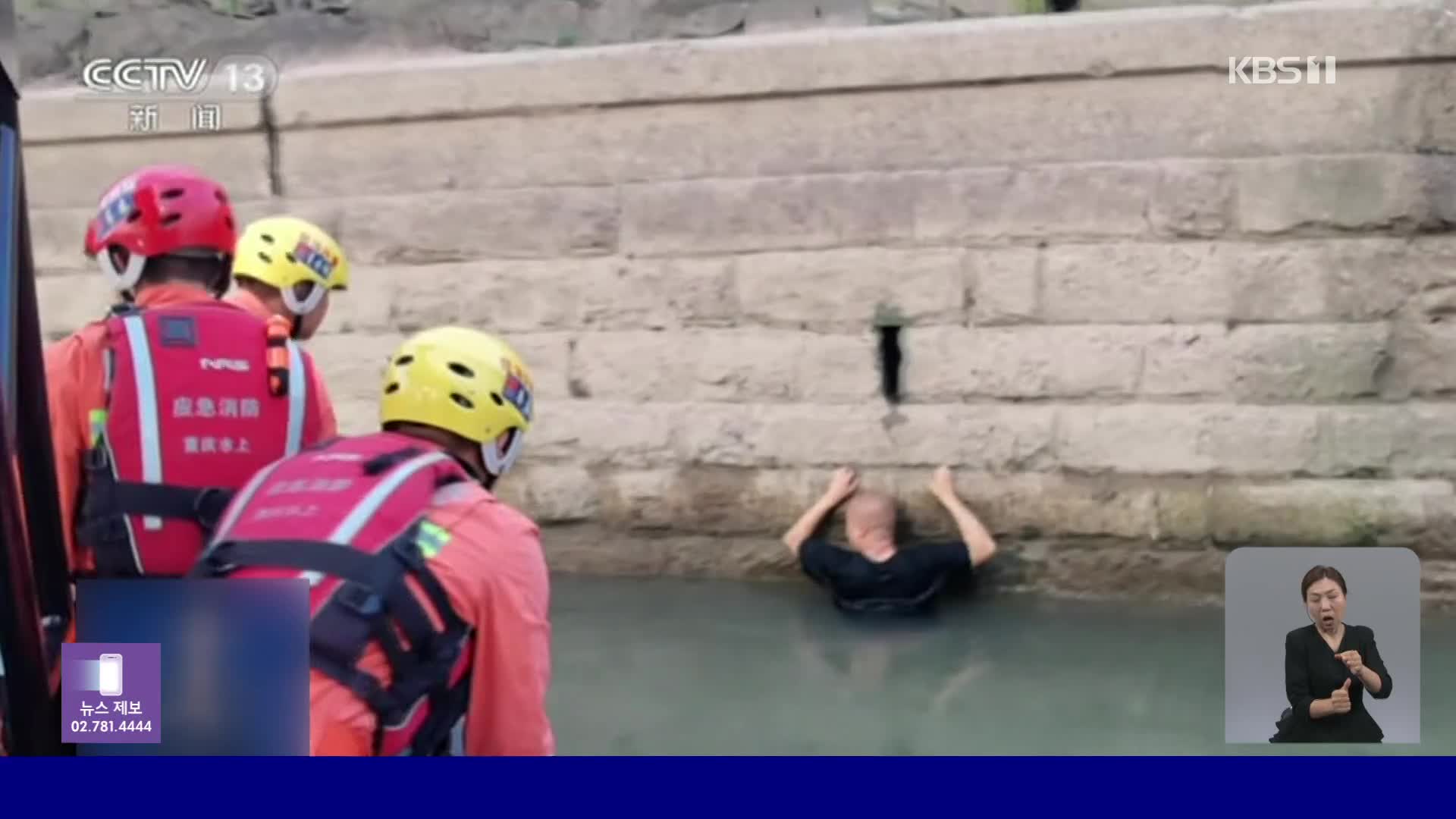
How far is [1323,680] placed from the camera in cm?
235

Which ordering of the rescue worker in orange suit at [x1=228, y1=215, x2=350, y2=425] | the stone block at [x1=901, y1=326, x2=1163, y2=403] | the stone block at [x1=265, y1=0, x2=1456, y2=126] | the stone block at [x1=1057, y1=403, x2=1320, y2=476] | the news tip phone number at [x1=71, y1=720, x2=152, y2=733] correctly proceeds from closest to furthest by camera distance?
the news tip phone number at [x1=71, y1=720, x2=152, y2=733]
the rescue worker in orange suit at [x1=228, y1=215, x2=350, y2=425]
the stone block at [x1=265, y1=0, x2=1456, y2=126]
the stone block at [x1=1057, y1=403, x2=1320, y2=476]
the stone block at [x1=901, y1=326, x2=1163, y2=403]

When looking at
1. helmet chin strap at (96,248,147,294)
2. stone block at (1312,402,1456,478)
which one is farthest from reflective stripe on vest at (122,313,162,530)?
stone block at (1312,402,1456,478)

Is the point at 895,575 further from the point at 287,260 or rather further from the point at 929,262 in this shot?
the point at 287,260

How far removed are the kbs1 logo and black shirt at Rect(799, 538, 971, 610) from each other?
137 centimetres

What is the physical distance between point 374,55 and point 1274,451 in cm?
271

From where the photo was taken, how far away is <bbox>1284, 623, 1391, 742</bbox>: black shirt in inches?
92.3

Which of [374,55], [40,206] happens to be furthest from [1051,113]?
[40,206]

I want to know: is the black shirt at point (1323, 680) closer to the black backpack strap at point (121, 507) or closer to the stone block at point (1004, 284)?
the black backpack strap at point (121, 507)

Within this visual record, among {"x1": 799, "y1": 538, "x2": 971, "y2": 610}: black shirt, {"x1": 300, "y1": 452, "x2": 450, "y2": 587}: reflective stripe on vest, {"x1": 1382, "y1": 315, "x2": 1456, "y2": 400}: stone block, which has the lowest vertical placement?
{"x1": 799, "y1": 538, "x2": 971, "y2": 610}: black shirt

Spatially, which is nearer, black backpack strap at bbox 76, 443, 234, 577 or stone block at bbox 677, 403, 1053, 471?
black backpack strap at bbox 76, 443, 234, 577

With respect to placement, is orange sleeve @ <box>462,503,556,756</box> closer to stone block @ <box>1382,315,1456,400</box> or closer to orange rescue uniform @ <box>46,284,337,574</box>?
orange rescue uniform @ <box>46,284,337,574</box>

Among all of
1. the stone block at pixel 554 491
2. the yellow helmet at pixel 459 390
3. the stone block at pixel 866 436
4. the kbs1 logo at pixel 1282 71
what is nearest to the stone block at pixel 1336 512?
the stone block at pixel 866 436

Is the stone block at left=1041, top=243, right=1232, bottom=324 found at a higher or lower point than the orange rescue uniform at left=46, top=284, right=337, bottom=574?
higher

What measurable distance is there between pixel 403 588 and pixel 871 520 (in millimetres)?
2456
